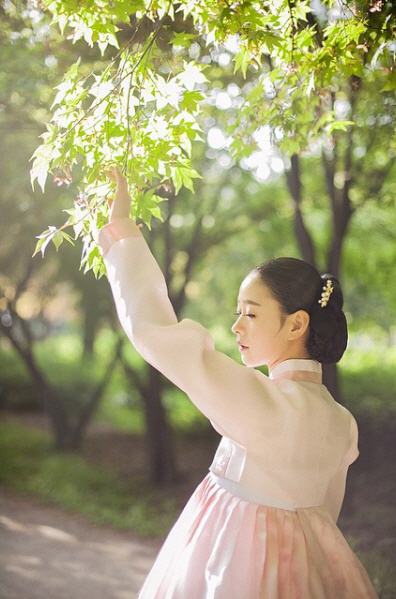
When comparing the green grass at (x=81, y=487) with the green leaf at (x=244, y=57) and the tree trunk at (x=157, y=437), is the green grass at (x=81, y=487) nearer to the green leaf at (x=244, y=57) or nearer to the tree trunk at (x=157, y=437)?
the tree trunk at (x=157, y=437)

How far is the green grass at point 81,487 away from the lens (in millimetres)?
4570

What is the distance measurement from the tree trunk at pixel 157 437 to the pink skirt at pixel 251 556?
3570 mm

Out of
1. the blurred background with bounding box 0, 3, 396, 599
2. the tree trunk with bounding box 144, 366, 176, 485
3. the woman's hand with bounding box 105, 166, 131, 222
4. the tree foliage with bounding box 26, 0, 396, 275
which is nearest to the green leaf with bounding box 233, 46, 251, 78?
the tree foliage with bounding box 26, 0, 396, 275

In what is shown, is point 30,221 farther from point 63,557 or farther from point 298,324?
point 298,324

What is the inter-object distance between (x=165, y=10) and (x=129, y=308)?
0.89 meters

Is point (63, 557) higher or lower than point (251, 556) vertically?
lower

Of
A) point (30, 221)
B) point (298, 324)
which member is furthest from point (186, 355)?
point (30, 221)

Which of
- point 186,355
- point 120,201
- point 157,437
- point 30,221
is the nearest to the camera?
point 186,355

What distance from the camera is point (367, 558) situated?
366 cm

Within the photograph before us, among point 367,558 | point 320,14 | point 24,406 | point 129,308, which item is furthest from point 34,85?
point 24,406

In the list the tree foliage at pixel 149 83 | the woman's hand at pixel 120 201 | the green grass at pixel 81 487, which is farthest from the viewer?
the green grass at pixel 81 487

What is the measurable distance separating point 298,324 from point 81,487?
4.10 meters

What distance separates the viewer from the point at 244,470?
1.39 m

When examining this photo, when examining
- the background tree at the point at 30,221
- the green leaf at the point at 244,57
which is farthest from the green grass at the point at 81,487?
the green leaf at the point at 244,57
